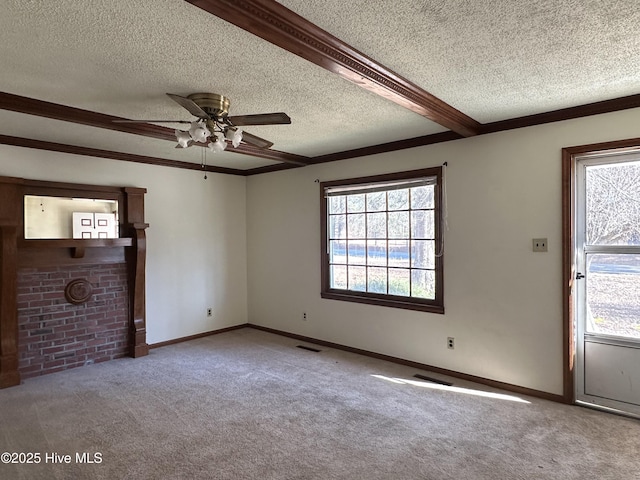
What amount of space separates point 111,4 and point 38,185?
300 cm

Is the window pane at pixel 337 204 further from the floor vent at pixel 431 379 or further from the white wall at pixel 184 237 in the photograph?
the floor vent at pixel 431 379

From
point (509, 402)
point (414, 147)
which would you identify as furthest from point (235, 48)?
point (509, 402)

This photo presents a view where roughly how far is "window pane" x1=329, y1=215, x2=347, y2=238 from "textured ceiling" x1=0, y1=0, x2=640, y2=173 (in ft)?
5.42

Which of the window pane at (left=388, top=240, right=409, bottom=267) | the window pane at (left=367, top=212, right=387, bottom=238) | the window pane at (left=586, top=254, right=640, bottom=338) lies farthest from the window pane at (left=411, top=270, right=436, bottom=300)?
the window pane at (left=586, top=254, right=640, bottom=338)

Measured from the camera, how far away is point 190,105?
236 centimetres

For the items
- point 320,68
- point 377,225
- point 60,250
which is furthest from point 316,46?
point 60,250

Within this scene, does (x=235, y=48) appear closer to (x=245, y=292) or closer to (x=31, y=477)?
(x=31, y=477)

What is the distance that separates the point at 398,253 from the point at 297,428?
219 cm

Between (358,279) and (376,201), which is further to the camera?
(358,279)

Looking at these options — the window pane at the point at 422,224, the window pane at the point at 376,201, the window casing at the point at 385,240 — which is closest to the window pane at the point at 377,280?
the window casing at the point at 385,240

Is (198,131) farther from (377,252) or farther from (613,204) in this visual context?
(613,204)

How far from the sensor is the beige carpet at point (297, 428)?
2.30 metres

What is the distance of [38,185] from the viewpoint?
3904 millimetres

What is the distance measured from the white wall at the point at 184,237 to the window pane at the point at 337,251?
65.1 inches
